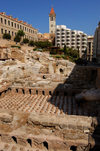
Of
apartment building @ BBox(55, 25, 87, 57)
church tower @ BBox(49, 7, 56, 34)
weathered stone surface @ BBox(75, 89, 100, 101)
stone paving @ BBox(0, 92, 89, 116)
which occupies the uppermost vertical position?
church tower @ BBox(49, 7, 56, 34)

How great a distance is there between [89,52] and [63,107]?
38.1 meters

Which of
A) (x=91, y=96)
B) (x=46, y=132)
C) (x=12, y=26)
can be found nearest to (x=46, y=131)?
(x=46, y=132)

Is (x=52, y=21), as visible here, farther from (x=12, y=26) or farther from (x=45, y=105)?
(x=45, y=105)

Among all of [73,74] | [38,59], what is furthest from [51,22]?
[73,74]

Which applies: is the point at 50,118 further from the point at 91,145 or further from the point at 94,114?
the point at 94,114

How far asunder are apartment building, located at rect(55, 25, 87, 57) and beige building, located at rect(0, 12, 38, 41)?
11222 mm

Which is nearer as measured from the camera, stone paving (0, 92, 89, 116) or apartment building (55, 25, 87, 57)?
stone paving (0, 92, 89, 116)

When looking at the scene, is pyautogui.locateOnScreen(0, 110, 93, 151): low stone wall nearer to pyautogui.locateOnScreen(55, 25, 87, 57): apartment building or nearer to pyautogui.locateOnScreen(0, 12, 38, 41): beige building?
pyautogui.locateOnScreen(0, 12, 38, 41): beige building

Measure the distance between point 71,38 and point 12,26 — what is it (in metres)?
25.5

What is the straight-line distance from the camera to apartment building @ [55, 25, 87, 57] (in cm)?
5518

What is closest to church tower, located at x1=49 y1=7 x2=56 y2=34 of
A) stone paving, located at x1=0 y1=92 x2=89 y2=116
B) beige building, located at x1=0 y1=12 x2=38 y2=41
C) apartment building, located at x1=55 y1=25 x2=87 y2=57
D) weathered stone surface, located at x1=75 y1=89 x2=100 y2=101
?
apartment building, located at x1=55 y1=25 x2=87 y2=57

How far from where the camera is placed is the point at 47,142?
381 centimetres

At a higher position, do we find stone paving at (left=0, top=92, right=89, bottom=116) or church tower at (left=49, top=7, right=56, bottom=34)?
church tower at (left=49, top=7, right=56, bottom=34)

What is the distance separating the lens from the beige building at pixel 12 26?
42.8 metres
